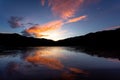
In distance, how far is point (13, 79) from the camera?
14.2m

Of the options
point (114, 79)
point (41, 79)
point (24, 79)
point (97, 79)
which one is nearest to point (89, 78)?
point (97, 79)

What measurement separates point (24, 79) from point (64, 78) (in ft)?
10.6

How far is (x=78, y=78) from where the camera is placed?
46.2ft

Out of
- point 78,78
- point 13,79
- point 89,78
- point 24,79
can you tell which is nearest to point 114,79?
point 89,78

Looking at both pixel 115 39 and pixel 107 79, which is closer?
pixel 107 79

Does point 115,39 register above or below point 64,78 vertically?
above

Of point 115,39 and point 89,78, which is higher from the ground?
point 115,39

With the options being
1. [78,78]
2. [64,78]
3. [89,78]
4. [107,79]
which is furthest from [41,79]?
[107,79]

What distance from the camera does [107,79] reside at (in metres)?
13.7

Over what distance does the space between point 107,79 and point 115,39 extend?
380 feet

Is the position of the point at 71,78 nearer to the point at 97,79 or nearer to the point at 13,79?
the point at 97,79

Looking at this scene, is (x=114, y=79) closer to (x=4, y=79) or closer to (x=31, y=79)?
(x=31, y=79)

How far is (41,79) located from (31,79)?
789 millimetres

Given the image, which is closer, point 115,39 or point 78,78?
point 78,78
